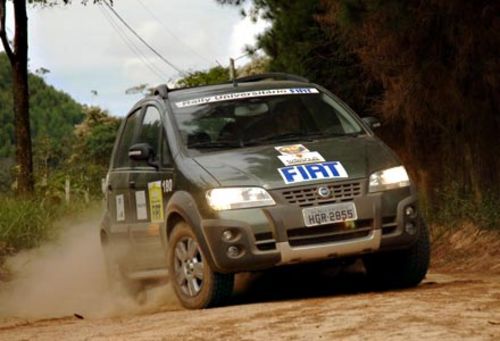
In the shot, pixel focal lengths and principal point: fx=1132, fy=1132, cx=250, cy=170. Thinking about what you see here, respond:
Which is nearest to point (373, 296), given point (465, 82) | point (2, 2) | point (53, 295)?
point (53, 295)

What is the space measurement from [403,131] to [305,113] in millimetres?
7778

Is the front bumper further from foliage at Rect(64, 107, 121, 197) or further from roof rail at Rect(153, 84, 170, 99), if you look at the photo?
foliage at Rect(64, 107, 121, 197)

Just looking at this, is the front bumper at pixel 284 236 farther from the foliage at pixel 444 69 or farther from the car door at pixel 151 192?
the foliage at pixel 444 69

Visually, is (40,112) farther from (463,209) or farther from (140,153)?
(140,153)

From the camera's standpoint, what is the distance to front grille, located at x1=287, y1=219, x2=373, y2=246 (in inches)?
317

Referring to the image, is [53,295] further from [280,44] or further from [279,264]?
[280,44]

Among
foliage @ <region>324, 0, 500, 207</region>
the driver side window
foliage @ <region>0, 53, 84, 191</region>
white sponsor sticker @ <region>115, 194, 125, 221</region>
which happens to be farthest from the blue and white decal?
foliage @ <region>0, 53, 84, 191</region>

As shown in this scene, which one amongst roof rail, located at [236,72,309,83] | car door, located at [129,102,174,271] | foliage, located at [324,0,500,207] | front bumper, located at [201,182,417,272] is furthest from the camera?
foliage, located at [324,0,500,207]

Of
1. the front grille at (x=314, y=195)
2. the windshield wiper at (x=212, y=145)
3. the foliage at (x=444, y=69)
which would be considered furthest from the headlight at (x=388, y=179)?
the foliage at (x=444, y=69)

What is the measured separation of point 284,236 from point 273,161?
63 centimetres

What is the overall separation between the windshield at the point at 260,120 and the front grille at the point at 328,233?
107 cm

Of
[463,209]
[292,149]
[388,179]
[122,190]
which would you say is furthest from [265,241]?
[463,209]

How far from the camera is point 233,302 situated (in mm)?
8727

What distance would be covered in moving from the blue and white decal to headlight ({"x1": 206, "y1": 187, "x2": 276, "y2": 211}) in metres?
0.21
